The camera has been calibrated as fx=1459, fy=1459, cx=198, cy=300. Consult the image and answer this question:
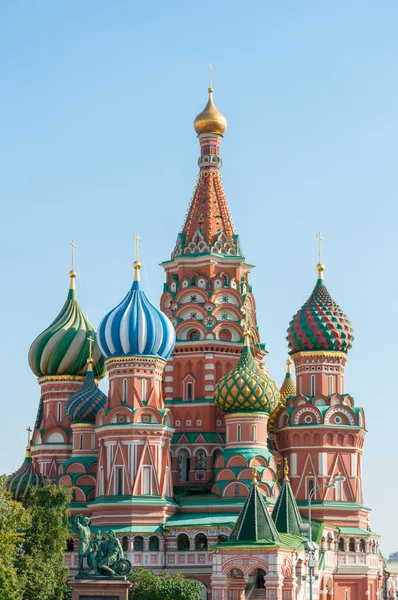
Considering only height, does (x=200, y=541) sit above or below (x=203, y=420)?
below

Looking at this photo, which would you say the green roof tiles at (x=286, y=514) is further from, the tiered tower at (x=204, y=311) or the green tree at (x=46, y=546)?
the green tree at (x=46, y=546)

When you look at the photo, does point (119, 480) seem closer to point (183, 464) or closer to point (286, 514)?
point (183, 464)

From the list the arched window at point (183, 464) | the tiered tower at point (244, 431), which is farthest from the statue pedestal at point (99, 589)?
the arched window at point (183, 464)

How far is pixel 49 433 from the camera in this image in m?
69.3

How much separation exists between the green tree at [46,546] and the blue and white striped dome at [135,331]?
758 centimetres

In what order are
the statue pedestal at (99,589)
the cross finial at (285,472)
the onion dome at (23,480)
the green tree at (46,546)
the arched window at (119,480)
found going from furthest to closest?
the onion dome at (23,480) < the arched window at (119,480) < the cross finial at (285,472) < the green tree at (46,546) < the statue pedestal at (99,589)

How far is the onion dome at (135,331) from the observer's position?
208 feet

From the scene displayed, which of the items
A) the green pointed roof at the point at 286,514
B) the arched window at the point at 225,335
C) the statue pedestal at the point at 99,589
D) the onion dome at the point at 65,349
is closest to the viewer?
the statue pedestal at the point at 99,589

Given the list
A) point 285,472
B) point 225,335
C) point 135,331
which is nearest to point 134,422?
point 135,331

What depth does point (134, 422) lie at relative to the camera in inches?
2458

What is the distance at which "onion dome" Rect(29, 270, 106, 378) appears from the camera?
7038 cm

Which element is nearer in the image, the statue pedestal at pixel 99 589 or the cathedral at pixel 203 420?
the statue pedestal at pixel 99 589

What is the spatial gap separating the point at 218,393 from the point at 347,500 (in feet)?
25.2

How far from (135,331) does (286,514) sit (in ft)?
35.3
